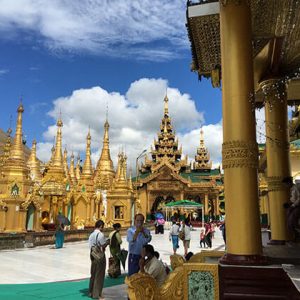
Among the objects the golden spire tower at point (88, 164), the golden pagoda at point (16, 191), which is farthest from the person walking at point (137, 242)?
the golden spire tower at point (88, 164)

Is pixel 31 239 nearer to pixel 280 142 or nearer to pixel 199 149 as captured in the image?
pixel 280 142

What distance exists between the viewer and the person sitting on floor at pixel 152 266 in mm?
5066

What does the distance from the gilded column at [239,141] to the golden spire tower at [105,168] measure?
100 ft

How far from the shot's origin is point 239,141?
494 centimetres

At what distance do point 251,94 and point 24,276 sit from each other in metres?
7.33

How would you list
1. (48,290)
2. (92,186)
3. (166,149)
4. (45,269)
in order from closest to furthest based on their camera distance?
(48,290) → (45,269) → (92,186) → (166,149)

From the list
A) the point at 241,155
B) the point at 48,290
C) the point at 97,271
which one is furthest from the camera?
the point at 48,290

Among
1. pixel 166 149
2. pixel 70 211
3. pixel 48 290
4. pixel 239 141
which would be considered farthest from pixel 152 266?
pixel 166 149

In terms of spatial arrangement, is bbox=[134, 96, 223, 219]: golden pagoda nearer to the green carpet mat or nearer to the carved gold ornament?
the green carpet mat

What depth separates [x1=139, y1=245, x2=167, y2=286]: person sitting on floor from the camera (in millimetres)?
5066

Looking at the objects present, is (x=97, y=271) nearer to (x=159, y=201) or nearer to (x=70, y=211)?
(x=70, y=211)

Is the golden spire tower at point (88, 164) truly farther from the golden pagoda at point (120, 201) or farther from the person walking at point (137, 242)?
the person walking at point (137, 242)

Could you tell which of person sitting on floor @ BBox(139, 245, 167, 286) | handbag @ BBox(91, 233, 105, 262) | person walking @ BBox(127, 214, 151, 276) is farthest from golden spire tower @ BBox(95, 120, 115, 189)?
person sitting on floor @ BBox(139, 245, 167, 286)

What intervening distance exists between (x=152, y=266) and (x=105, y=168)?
35.7m
